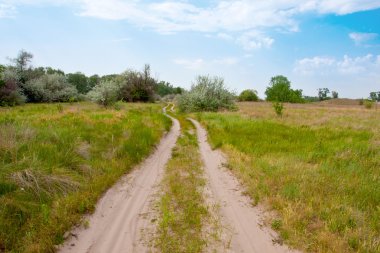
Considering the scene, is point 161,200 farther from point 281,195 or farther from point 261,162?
point 261,162

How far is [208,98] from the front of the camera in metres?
35.4

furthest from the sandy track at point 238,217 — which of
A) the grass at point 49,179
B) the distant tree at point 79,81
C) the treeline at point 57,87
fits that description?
the distant tree at point 79,81

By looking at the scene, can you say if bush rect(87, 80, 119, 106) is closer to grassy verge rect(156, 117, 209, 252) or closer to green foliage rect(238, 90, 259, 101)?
grassy verge rect(156, 117, 209, 252)

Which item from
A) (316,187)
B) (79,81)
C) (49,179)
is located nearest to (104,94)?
(49,179)

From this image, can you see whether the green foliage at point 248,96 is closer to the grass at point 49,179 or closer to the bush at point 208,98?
the bush at point 208,98

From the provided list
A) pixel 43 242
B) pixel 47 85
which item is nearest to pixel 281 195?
pixel 43 242

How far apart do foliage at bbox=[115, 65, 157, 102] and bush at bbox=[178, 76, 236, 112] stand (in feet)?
53.5

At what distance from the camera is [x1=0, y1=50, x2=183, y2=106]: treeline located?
105 feet

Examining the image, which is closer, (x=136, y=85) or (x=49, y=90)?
(x=49, y=90)

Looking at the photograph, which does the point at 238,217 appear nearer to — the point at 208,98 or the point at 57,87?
the point at 208,98

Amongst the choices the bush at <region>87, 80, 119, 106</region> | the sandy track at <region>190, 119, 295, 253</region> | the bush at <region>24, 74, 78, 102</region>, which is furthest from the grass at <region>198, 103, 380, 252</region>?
the bush at <region>24, 74, 78, 102</region>

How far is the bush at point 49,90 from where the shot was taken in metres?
40.2

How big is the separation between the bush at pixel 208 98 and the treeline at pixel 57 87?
560 centimetres

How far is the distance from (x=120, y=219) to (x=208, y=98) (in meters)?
30.8
